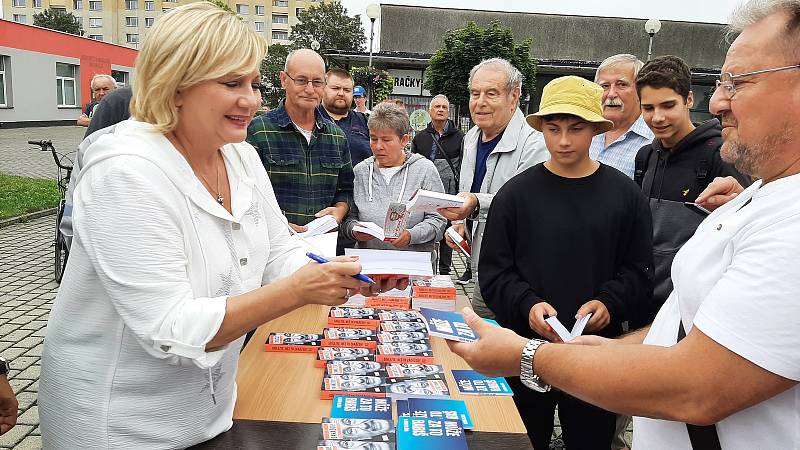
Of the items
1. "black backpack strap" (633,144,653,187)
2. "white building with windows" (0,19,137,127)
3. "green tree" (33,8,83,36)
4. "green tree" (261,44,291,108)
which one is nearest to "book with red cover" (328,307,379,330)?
"black backpack strap" (633,144,653,187)

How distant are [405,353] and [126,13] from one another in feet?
270

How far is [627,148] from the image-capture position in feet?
12.3

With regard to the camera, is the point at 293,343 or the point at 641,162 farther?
the point at 641,162

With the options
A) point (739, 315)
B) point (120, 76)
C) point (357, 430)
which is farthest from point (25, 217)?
point (120, 76)

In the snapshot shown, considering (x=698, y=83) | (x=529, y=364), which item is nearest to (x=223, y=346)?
(x=529, y=364)

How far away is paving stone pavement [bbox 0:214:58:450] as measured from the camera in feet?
11.7

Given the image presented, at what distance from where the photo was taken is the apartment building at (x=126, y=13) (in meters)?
71.7

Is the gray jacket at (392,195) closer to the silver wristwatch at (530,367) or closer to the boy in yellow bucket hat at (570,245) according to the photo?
the boy in yellow bucket hat at (570,245)

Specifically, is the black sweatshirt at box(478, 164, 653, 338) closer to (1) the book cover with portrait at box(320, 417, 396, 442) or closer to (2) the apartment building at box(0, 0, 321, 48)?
(1) the book cover with portrait at box(320, 417, 396, 442)

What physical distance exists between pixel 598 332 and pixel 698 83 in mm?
29472

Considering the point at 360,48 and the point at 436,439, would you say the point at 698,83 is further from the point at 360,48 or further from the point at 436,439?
the point at 360,48

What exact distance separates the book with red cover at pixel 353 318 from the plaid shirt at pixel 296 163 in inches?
50.3

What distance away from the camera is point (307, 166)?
12.8 ft

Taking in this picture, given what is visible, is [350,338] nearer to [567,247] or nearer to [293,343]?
[293,343]
